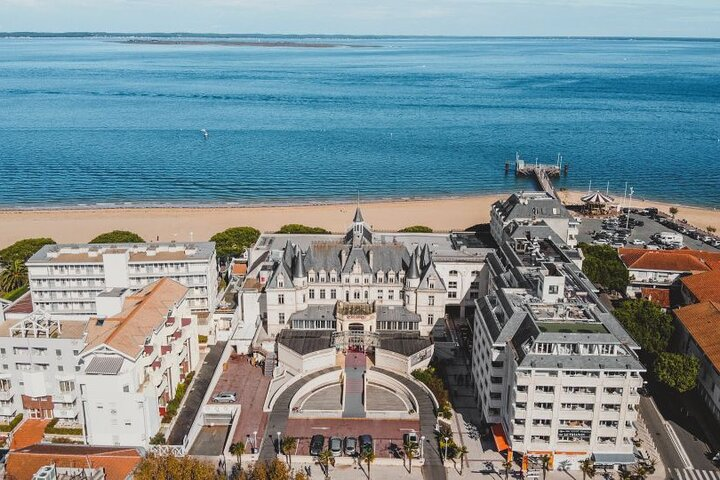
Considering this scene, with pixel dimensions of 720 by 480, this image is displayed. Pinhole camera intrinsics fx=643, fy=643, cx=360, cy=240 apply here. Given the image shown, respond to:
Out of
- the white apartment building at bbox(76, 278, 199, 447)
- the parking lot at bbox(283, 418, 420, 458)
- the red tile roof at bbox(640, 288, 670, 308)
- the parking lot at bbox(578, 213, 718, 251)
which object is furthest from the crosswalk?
the parking lot at bbox(578, 213, 718, 251)

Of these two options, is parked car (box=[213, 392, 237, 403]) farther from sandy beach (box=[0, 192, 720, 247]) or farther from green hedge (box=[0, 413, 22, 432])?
sandy beach (box=[0, 192, 720, 247])

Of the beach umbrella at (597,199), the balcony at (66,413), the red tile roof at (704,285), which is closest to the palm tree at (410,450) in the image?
the balcony at (66,413)

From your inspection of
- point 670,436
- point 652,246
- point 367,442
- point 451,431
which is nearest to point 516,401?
point 451,431

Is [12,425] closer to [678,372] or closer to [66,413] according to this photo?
[66,413]

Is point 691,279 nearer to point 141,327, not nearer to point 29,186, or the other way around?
point 141,327

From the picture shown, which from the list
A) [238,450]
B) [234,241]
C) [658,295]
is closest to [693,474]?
[658,295]

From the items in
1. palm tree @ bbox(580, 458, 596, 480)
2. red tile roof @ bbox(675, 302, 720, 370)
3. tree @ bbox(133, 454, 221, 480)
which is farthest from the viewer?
red tile roof @ bbox(675, 302, 720, 370)
